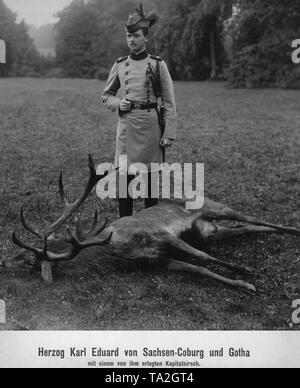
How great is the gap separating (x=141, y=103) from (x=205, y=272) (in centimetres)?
171

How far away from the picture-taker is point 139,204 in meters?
6.77

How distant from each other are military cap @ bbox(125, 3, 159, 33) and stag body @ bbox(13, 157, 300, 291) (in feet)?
4.20

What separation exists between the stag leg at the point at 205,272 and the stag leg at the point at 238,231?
0.82 metres

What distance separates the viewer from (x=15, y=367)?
13.0ft

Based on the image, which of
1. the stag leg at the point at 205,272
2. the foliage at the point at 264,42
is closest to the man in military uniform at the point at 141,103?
the stag leg at the point at 205,272

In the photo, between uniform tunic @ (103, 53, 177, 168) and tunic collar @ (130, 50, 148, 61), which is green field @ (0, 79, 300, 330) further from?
tunic collar @ (130, 50, 148, 61)

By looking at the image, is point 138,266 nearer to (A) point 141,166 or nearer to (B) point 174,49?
(A) point 141,166

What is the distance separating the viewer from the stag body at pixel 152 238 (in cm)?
450

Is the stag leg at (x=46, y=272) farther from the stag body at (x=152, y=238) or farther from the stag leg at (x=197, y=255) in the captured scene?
the stag leg at (x=197, y=255)

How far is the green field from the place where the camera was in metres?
4.29

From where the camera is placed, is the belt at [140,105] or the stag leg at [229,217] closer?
the belt at [140,105]

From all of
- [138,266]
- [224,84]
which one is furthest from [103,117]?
[138,266]

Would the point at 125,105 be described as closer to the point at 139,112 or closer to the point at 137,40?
the point at 139,112

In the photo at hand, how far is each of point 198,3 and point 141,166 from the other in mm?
6345
